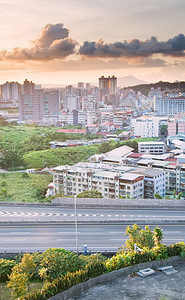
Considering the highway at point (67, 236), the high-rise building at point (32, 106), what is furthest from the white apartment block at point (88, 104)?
the highway at point (67, 236)

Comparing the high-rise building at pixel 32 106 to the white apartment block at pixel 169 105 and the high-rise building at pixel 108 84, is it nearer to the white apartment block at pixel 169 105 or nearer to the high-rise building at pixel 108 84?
the white apartment block at pixel 169 105

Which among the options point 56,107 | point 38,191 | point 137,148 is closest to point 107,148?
point 137,148

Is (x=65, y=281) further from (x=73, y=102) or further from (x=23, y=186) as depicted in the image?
(x=73, y=102)

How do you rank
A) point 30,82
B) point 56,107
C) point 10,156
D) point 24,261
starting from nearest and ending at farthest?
point 24,261 < point 10,156 < point 56,107 < point 30,82

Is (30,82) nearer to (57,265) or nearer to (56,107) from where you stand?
(56,107)

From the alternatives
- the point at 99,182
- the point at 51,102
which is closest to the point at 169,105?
the point at 51,102

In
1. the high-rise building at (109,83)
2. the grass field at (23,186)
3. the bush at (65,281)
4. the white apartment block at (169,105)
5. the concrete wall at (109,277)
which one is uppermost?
the high-rise building at (109,83)
